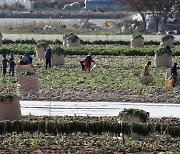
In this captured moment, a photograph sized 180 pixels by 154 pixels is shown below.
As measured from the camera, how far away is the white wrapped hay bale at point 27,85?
34.3 metres

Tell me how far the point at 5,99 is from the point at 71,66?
17.8 meters

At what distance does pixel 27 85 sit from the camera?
34312mm

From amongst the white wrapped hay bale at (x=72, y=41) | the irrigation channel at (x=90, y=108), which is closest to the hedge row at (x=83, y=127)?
the irrigation channel at (x=90, y=108)

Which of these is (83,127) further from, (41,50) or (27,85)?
(41,50)

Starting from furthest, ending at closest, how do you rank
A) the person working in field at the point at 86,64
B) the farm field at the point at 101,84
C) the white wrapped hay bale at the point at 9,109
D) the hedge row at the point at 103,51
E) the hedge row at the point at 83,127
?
the hedge row at the point at 103,51, the person working in field at the point at 86,64, the farm field at the point at 101,84, the white wrapped hay bale at the point at 9,109, the hedge row at the point at 83,127

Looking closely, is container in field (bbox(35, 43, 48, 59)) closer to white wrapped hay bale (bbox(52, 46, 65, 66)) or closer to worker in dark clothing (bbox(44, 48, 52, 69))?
white wrapped hay bale (bbox(52, 46, 65, 66))

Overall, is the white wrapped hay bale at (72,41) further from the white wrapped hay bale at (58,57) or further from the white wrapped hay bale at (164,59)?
the white wrapped hay bale at (164,59)

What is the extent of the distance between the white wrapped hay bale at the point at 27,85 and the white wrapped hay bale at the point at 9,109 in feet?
21.0

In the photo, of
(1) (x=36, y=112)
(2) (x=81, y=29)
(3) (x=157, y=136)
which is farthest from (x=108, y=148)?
(2) (x=81, y=29)

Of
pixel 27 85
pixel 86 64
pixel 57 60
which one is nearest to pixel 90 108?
pixel 27 85

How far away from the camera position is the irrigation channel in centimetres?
3017

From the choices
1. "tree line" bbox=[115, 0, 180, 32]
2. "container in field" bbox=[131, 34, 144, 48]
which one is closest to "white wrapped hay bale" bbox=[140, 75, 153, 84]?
"container in field" bbox=[131, 34, 144, 48]

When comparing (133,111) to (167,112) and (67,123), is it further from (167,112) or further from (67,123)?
(167,112)

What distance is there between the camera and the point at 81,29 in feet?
276
